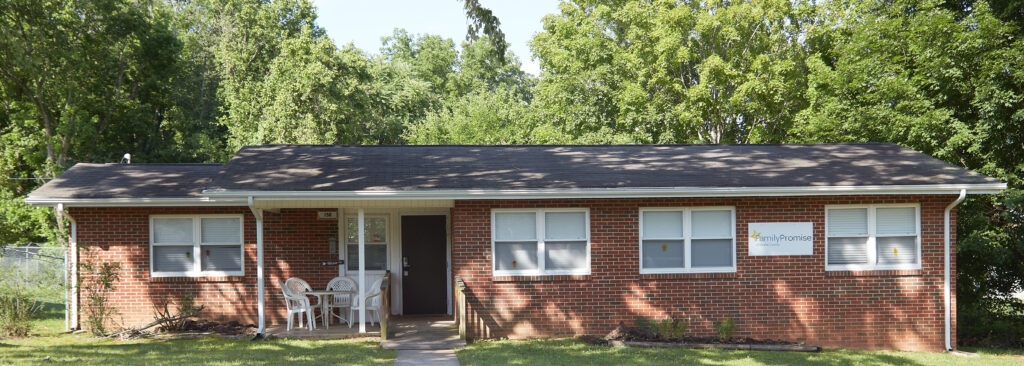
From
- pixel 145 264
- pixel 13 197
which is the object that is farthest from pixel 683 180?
pixel 13 197

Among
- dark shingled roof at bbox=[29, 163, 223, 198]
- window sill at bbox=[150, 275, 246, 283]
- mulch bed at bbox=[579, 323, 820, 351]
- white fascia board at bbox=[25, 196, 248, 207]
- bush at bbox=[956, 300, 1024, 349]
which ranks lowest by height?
bush at bbox=[956, 300, 1024, 349]

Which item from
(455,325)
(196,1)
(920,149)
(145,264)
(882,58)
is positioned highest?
(196,1)

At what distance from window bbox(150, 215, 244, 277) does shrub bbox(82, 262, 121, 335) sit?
65cm

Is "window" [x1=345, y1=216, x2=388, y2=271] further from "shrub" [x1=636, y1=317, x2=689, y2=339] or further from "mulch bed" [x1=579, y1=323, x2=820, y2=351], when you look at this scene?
"shrub" [x1=636, y1=317, x2=689, y2=339]

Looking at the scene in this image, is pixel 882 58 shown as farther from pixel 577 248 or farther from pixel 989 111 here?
pixel 577 248

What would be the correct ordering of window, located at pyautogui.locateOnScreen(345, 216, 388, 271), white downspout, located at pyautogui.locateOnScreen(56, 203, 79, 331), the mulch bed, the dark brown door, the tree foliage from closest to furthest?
the mulch bed, white downspout, located at pyautogui.locateOnScreen(56, 203, 79, 331), window, located at pyautogui.locateOnScreen(345, 216, 388, 271), the dark brown door, the tree foliage

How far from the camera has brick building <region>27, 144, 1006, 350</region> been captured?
11.6 metres

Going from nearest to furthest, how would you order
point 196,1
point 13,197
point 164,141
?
point 13,197 < point 164,141 < point 196,1

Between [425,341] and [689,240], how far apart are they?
460 cm

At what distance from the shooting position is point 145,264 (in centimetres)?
1266

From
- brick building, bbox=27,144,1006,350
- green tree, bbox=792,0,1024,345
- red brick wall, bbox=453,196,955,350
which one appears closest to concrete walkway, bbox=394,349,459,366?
brick building, bbox=27,144,1006,350

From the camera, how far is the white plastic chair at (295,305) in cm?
1189

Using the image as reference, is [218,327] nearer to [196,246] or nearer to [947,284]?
[196,246]

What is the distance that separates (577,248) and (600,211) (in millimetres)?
724
